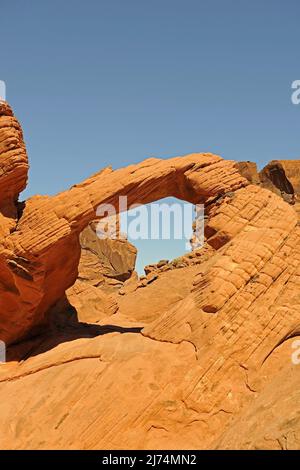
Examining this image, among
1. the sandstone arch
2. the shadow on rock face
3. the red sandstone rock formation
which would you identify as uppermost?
the sandstone arch

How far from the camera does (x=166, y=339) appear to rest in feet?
33.5

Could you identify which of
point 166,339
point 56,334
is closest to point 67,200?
point 56,334

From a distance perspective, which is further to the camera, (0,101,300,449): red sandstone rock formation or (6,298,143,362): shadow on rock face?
(6,298,143,362): shadow on rock face

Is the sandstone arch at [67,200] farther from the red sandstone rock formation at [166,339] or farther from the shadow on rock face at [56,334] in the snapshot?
the shadow on rock face at [56,334]

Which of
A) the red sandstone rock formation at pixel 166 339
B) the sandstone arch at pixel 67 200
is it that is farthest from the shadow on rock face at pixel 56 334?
the sandstone arch at pixel 67 200

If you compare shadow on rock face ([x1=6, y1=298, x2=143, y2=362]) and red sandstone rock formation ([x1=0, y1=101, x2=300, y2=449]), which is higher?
red sandstone rock formation ([x1=0, y1=101, x2=300, y2=449])

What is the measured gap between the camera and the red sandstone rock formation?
838 centimetres

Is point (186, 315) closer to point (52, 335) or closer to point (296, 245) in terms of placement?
point (296, 245)

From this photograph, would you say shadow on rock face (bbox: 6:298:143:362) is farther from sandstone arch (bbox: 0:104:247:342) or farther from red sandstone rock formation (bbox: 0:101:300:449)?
sandstone arch (bbox: 0:104:247:342)

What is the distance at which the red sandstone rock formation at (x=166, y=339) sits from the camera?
330 inches

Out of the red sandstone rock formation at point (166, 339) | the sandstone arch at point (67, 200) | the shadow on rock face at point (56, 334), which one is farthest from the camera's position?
the shadow on rock face at point (56, 334)

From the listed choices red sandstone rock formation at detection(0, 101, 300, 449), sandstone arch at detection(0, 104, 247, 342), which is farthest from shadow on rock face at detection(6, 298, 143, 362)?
sandstone arch at detection(0, 104, 247, 342)

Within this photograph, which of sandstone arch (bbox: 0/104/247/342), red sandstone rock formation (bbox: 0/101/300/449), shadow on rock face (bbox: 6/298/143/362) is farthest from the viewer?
shadow on rock face (bbox: 6/298/143/362)

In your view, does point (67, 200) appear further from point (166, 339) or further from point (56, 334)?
point (166, 339)
